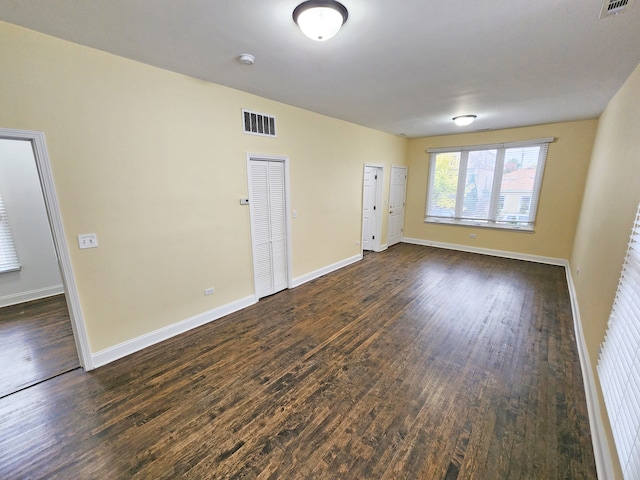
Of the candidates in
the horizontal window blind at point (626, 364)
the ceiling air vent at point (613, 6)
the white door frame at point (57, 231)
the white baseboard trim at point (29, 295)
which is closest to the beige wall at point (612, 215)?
the horizontal window blind at point (626, 364)

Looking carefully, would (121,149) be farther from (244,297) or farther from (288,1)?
(244,297)

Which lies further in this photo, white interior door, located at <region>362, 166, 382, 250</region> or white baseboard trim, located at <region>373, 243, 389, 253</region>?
white baseboard trim, located at <region>373, 243, 389, 253</region>

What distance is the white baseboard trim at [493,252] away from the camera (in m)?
5.24

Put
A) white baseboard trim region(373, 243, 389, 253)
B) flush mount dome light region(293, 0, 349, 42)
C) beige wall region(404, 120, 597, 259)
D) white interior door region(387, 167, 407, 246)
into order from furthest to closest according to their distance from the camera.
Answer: white interior door region(387, 167, 407, 246) → white baseboard trim region(373, 243, 389, 253) → beige wall region(404, 120, 597, 259) → flush mount dome light region(293, 0, 349, 42)

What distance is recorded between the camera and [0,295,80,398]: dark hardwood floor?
2.29 m

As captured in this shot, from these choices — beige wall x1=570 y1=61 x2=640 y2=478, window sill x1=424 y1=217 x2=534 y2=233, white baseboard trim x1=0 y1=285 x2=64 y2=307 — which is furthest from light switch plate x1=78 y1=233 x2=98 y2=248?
window sill x1=424 y1=217 x2=534 y2=233

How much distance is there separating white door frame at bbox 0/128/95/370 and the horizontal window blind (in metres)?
3.66

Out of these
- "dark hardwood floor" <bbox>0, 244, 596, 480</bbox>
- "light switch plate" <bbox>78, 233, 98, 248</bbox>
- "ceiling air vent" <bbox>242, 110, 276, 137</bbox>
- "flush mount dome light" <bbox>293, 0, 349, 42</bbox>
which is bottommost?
"dark hardwood floor" <bbox>0, 244, 596, 480</bbox>

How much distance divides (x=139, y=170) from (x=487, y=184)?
647 cm

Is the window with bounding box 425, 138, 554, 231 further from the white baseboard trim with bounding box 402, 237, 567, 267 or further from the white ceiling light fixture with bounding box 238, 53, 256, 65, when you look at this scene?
the white ceiling light fixture with bounding box 238, 53, 256, 65

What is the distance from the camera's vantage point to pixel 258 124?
331 centimetres

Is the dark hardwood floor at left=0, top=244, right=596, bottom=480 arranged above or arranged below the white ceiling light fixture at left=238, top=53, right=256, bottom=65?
below

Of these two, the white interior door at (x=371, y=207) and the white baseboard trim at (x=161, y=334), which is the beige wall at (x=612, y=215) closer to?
the white baseboard trim at (x=161, y=334)

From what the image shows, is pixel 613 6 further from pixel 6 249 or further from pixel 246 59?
pixel 6 249
